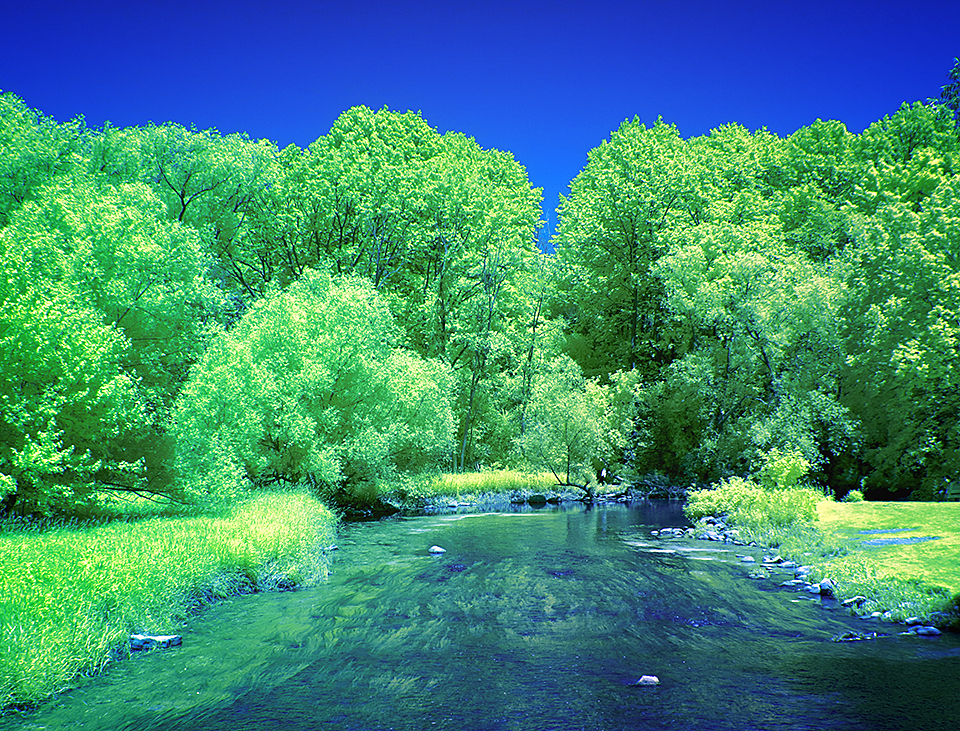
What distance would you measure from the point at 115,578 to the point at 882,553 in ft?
53.7

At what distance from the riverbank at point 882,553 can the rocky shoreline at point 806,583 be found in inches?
1.0

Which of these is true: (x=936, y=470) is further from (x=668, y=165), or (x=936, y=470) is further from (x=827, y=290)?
(x=668, y=165)

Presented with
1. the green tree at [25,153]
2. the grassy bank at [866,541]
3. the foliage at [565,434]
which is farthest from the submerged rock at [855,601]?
the green tree at [25,153]

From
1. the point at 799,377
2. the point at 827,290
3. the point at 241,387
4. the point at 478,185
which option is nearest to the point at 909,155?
the point at 827,290

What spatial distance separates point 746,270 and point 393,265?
25005 mm

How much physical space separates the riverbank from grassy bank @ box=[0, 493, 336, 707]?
1246cm

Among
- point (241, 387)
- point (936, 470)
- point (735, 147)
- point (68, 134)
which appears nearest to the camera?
point (241, 387)

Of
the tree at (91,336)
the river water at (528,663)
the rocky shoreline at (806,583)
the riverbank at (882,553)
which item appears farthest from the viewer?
the tree at (91,336)

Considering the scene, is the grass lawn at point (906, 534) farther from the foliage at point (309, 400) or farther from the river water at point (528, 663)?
the foliage at point (309, 400)

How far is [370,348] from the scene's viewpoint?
99.4 ft

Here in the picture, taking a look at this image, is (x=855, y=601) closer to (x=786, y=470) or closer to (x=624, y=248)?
(x=786, y=470)

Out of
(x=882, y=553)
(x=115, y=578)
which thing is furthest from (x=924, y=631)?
(x=115, y=578)

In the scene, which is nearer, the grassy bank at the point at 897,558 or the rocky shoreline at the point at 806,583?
the rocky shoreline at the point at 806,583

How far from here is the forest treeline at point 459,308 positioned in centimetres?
2048
